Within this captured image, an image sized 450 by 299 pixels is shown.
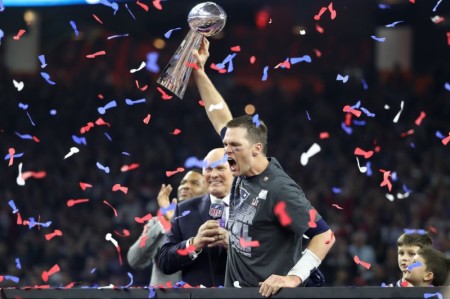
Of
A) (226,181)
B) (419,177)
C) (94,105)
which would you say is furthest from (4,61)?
(226,181)

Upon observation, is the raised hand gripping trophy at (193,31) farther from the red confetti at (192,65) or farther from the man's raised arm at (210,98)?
the man's raised arm at (210,98)

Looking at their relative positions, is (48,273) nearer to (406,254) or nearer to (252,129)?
(252,129)

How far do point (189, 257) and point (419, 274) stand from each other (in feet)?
4.15

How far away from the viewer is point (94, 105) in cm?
1847

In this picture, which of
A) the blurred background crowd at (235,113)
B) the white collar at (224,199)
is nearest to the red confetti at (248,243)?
the white collar at (224,199)

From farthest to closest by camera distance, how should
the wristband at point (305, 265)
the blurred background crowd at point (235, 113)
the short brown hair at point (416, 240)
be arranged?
the blurred background crowd at point (235, 113), the short brown hair at point (416, 240), the wristband at point (305, 265)

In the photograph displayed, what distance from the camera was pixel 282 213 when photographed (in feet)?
16.6

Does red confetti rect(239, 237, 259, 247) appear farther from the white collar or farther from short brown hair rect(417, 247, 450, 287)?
short brown hair rect(417, 247, 450, 287)

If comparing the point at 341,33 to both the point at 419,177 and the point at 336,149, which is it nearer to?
the point at 336,149

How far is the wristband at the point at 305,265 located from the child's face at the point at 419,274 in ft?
2.84

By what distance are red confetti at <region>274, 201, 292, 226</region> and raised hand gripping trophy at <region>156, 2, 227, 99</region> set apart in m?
0.98

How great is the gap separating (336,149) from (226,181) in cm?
1007

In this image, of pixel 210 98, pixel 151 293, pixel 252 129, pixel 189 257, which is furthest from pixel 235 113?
pixel 151 293

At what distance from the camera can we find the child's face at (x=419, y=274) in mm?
5613
